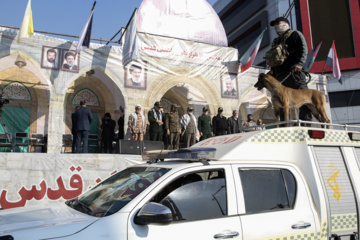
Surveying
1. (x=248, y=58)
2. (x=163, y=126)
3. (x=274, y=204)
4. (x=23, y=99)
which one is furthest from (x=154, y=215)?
(x=248, y=58)

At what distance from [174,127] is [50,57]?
5.42 m

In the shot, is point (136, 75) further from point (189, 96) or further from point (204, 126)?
point (204, 126)

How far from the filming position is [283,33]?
5164 mm

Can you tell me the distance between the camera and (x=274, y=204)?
2895mm

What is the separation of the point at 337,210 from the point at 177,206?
1.84 m

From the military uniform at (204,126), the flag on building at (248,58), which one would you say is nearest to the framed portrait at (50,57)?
the military uniform at (204,126)

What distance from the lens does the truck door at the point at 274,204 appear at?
105 inches

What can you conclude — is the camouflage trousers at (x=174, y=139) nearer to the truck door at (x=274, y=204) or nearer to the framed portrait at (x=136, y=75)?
the framed portrait at (x=136, y=75)

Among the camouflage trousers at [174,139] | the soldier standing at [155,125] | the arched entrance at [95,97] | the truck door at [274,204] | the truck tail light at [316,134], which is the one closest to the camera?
the truck door at [274,204]

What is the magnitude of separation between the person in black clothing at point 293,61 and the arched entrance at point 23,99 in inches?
375

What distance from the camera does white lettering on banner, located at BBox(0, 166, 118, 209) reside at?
22.6ft

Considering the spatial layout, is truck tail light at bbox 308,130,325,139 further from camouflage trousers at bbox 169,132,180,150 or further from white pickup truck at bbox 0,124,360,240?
camouflage trousers at bbox 169,132,180,150

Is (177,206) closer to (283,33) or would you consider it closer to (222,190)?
(222,190)

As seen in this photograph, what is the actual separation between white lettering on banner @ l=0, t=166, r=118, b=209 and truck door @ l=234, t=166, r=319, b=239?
19.0 ft
